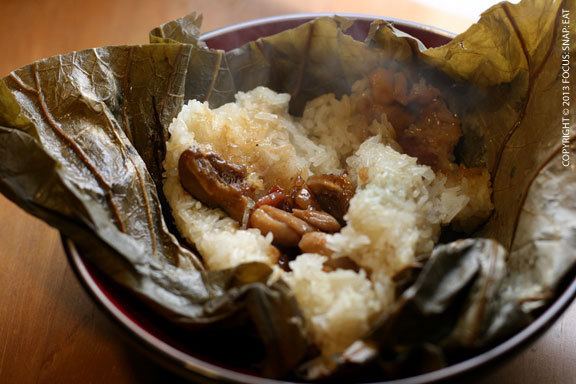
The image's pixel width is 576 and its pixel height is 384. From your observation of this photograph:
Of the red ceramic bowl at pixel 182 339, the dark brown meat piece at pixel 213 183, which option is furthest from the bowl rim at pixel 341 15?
the red ceramic bowl at pixel 182 339

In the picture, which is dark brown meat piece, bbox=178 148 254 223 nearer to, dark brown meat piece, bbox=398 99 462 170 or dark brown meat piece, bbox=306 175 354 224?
dark brown meat piece, bbox=306 175 354 224

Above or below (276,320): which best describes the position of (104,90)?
above

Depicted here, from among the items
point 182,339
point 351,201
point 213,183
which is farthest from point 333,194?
point 182,339

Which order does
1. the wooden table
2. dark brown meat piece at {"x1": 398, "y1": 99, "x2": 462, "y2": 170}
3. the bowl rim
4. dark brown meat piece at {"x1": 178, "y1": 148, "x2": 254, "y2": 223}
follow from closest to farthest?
the wooden table
dark brown meat piece at {"x1": 178, "y1": 148, "x2": 254, "y2": 223}
dark brown meat piece at {"x1": 398, "y1": 99, "x2": 462, "y2": 170}
the bowl rim

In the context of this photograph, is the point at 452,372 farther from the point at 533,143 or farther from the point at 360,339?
the point at 533,143

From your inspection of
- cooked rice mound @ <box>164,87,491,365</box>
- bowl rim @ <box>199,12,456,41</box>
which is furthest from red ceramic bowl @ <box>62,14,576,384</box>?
bowl rim @ <box>199,12,456,41</box>

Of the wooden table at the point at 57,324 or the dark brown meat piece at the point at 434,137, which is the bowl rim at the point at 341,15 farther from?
the wooden table at the point at 57,324

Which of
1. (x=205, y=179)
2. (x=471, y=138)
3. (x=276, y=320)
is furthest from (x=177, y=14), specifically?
(x=276, y=320)

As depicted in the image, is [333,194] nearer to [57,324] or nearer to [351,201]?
[351,201]
